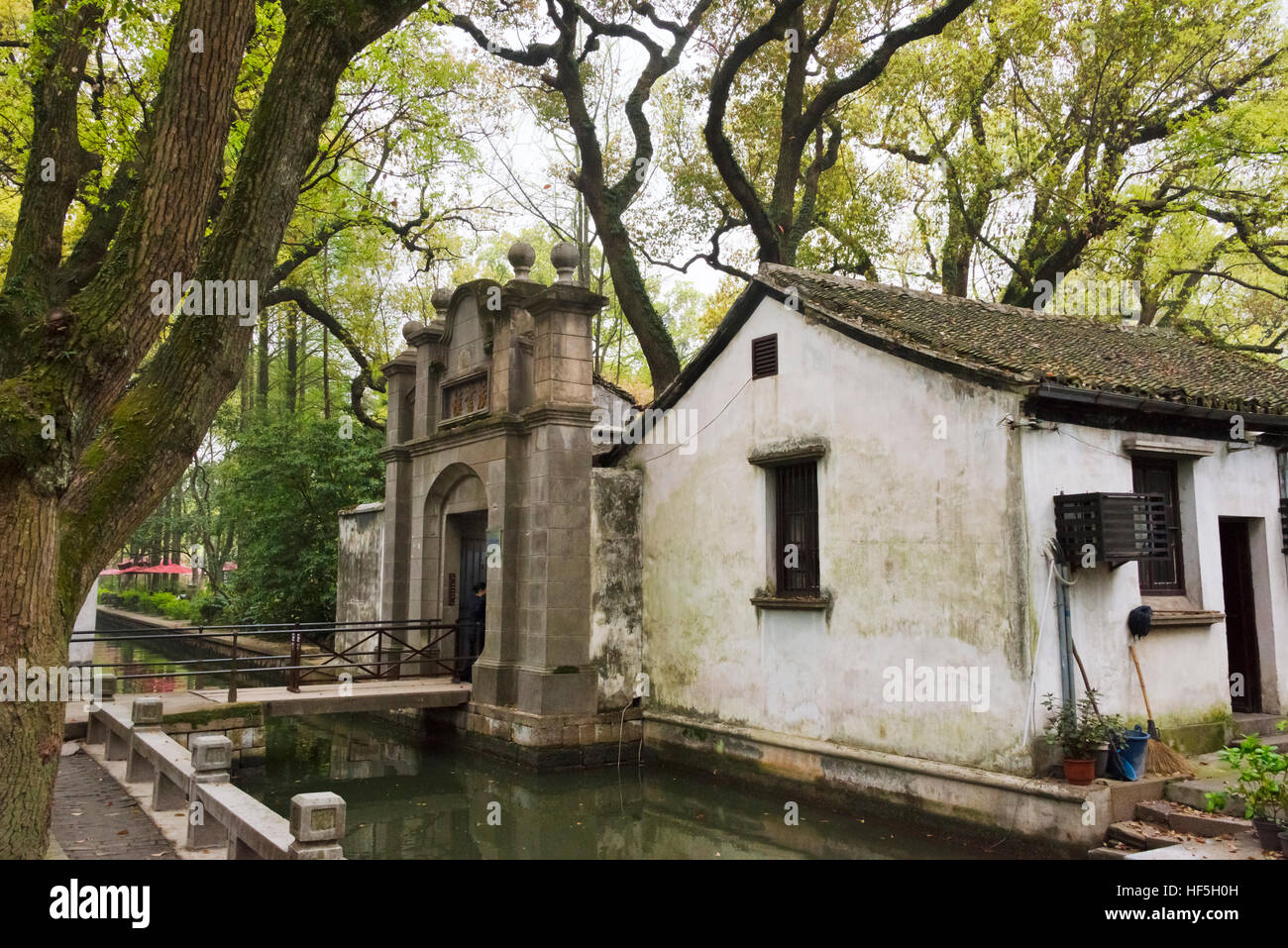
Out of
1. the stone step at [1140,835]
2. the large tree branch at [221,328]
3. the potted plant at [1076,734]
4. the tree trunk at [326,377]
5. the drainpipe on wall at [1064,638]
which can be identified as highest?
the tree trunk at [326,377]

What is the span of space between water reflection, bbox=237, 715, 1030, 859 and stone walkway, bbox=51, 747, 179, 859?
200 centimetres

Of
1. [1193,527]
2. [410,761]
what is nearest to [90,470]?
[410,761]

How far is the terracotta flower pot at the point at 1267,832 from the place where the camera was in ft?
23.4

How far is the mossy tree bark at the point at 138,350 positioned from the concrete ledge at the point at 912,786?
7.60 m

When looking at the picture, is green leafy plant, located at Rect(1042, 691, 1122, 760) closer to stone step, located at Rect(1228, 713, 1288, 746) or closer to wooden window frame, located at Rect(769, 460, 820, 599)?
stone step, located at Rect(1228, 713, 1288, 746)

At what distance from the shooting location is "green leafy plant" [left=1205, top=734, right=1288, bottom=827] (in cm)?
701

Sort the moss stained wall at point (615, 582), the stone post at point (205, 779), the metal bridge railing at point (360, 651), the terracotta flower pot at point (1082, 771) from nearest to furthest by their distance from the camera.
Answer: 1. the stone post at point (205, 779)
2. the terracotta flower pot at point (1082, 771)
3. the metal bridge railing at point (360, 651)
4. the moss stained wall at point (615, 582)

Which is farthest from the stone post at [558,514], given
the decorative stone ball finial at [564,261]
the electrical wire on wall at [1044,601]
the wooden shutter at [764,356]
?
the electrical wire on wall at [1044,601]

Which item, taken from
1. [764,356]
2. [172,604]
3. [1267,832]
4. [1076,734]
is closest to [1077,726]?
[1076,734]

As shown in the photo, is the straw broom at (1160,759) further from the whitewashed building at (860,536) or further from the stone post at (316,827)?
the stone post at (316,827)

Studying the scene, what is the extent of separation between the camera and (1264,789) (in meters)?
7.04

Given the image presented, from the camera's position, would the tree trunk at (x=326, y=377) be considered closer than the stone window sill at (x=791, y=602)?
No

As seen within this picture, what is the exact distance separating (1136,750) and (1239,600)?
3743 millimetres

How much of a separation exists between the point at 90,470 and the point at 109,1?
6.84 m
